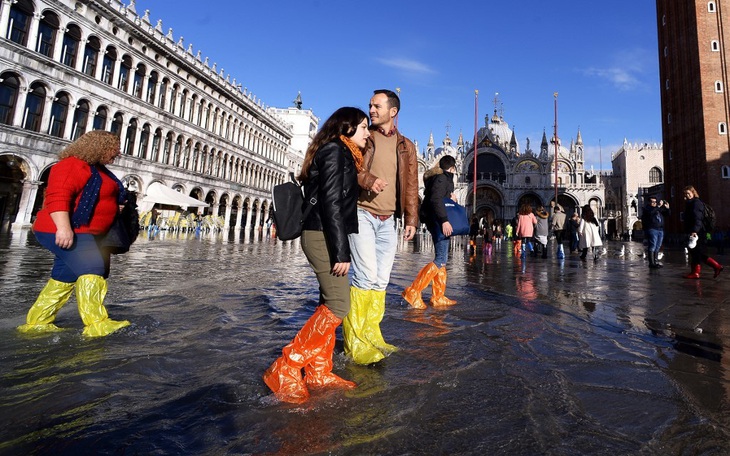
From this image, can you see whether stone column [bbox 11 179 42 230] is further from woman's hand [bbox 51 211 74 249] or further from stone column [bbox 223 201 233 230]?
woman's hand [bbox 51 211 74 249]

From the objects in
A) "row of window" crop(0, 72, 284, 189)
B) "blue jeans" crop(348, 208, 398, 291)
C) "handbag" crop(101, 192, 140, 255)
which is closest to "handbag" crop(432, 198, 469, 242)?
"blue jeans" crop(348, 208, 398, 291)

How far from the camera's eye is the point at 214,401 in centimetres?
169

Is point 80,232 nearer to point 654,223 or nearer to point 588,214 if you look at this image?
point 654,223

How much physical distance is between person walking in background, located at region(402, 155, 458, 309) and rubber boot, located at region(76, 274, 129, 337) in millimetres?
2748

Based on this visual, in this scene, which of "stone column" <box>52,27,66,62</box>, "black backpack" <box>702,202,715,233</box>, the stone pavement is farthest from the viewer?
"stone column" <box>52,27,66,62</box>

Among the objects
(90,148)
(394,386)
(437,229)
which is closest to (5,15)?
(90,148)

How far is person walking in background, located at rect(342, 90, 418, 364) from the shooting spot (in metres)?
2.41

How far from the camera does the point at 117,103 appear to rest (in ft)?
75.7

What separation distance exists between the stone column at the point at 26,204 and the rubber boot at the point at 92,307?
20796 mm

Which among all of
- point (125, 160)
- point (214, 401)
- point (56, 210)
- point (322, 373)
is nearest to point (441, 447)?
point (322, 373)

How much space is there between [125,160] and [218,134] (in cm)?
1155

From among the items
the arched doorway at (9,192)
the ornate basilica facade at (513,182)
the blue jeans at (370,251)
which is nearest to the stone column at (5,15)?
the arched doorway at (9,192)

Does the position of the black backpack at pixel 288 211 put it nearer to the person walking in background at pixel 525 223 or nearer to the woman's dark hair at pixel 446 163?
the woman's dark hair at pixel 446 163

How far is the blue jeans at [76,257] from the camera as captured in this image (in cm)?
271
